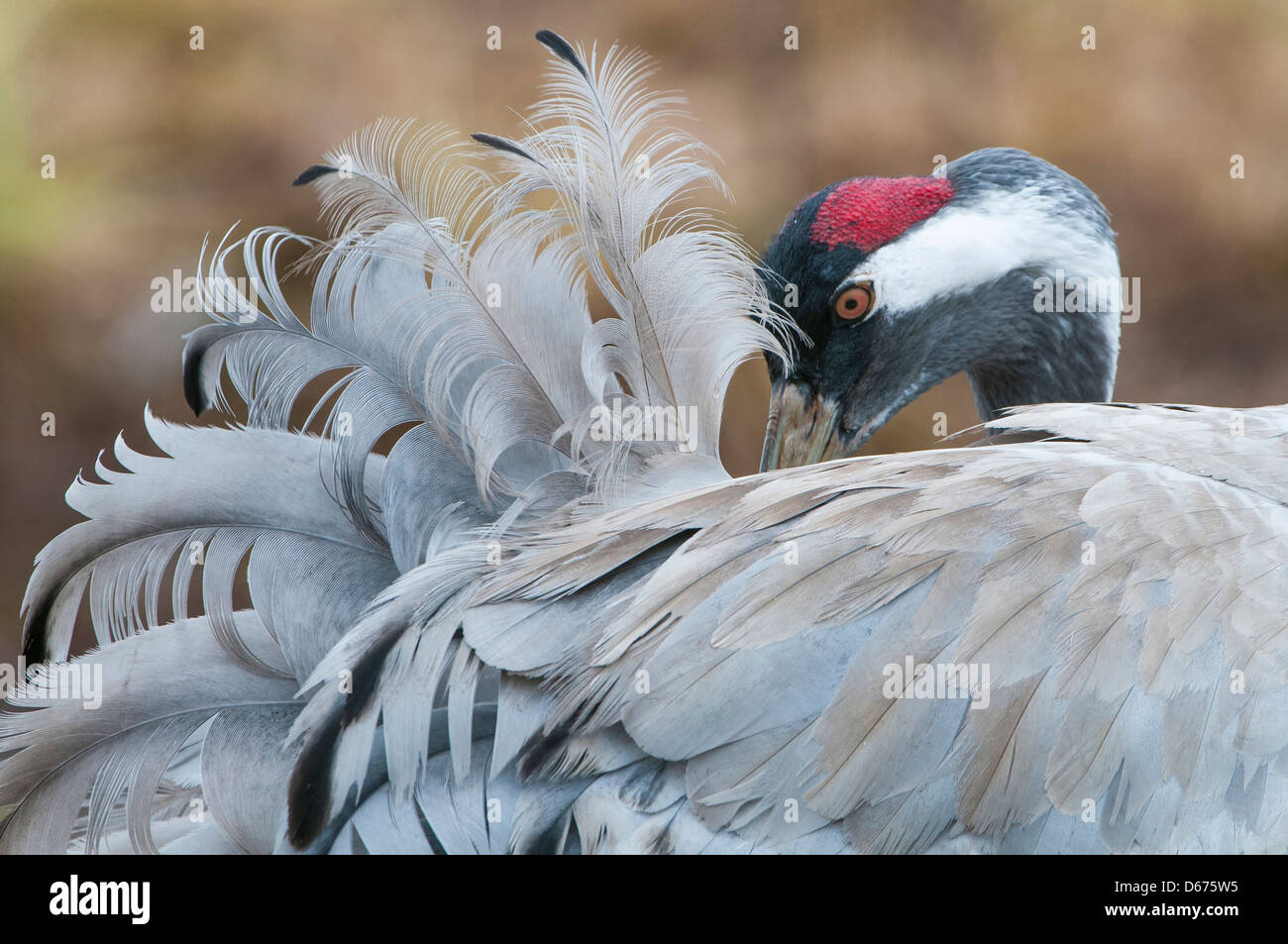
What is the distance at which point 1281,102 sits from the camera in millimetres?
3389

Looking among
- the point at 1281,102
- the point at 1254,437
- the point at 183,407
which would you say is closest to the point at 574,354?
the point at 1254,437

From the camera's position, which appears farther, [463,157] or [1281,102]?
[1281,102]

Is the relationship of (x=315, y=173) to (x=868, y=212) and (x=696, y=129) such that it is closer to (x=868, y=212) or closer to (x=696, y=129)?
(x=868, y=212)

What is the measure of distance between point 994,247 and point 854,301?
0.88 feet

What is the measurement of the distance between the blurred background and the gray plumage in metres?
1.82

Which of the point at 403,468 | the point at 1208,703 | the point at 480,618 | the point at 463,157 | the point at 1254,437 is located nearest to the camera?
the point at 1208,703

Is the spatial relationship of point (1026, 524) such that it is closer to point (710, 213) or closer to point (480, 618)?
point (480, 618)

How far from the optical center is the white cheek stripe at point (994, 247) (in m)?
1.80

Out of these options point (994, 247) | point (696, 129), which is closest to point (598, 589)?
point (994, 247)

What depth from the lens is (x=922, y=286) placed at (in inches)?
71.4

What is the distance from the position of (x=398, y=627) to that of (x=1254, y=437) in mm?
1051

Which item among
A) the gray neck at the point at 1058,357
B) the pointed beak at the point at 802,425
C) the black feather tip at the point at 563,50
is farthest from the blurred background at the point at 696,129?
the black feather tip at the point at 563,50

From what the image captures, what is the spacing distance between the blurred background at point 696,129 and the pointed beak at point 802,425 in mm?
1578

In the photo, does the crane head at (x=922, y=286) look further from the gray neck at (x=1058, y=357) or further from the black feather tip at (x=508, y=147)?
the black feather tip at (x=508, y=147)
